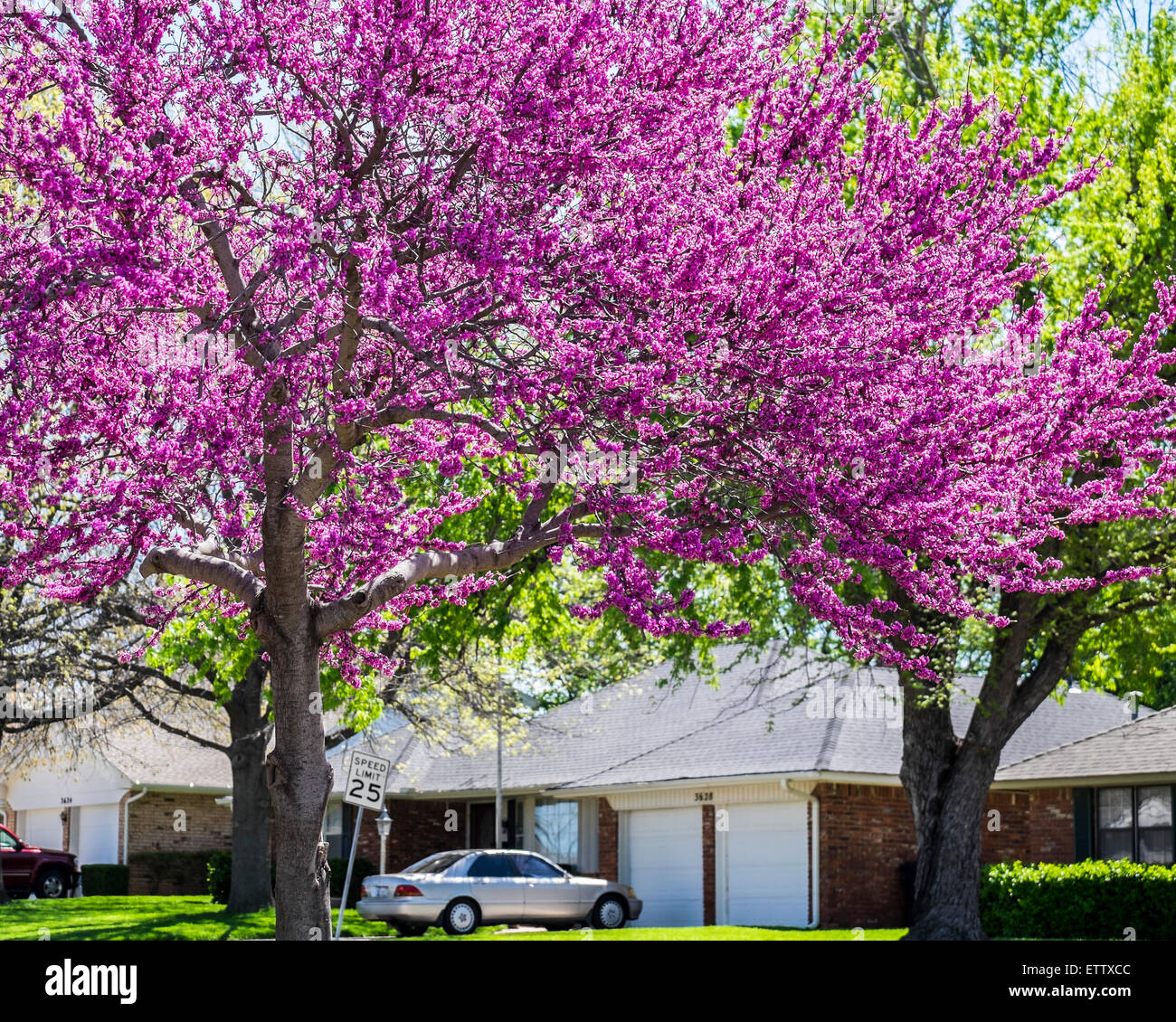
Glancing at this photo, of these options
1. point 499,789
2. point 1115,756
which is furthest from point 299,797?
point 499,789

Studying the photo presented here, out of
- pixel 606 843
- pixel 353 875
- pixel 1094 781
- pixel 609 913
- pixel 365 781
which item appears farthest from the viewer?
pixel 353 875

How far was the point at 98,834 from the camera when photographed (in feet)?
134

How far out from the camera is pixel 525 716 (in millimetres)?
28953

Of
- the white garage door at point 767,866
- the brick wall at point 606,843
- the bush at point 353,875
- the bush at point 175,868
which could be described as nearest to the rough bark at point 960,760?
the white garage door at point 767,866

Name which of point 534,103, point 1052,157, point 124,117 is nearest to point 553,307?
point 534,103

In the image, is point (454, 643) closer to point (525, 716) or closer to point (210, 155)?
point (210, 155)

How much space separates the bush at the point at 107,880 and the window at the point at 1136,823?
2408 centimetres

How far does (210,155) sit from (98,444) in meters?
2.11

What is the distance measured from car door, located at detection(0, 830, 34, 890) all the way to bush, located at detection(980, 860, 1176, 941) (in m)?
22.9

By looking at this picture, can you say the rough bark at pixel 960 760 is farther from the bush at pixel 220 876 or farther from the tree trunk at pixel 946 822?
the bush at pixel 220 876

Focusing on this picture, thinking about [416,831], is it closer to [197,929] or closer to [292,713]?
[197,929]

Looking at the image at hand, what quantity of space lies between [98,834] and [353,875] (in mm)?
10276

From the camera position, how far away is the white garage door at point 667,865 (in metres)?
28.6

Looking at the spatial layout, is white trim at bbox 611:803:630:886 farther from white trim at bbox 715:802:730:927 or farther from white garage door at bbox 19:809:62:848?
white garage door at bbox 19:809:62:848
